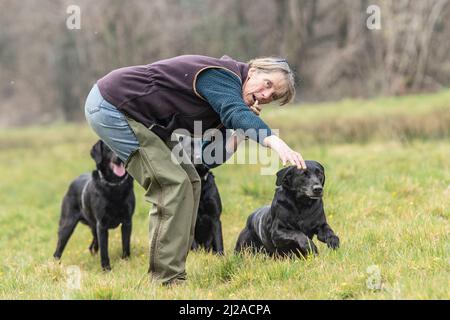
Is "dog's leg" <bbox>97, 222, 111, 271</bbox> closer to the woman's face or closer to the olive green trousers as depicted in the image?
the olive green trousers

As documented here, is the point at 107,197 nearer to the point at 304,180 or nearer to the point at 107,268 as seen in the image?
the point at 107,268

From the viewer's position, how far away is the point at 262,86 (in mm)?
4301

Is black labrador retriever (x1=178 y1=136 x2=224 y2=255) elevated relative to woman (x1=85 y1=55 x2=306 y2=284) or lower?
lower

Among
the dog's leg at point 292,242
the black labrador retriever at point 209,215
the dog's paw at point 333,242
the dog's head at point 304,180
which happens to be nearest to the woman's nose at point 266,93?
the dog's head at point 304,180

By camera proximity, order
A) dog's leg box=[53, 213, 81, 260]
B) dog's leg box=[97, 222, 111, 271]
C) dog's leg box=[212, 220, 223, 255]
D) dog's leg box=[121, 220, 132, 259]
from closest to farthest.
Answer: dog's leg box=[212, 220, 223, 255] → dog's leg box=[97, 222, 111, 271] → dog's leg box=[121, 220, 132, 259] → dog's leg box=[53, 213, 81, 260]

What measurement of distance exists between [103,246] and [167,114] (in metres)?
2.58

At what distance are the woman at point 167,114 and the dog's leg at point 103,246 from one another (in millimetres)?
2173

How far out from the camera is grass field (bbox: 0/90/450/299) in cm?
404

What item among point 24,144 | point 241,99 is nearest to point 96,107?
point 241,99

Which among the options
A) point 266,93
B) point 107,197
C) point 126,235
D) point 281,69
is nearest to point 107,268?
point 126,235

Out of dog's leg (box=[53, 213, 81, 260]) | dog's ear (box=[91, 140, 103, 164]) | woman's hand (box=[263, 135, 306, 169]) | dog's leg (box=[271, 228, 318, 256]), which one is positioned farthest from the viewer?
dog's leg (box=[53, 213, 81, 260])

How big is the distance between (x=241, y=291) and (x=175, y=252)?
55cm

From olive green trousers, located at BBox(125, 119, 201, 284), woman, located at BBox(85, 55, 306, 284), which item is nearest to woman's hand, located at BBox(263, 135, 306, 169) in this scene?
woman, located at BBox(85, 55, 306, 284)

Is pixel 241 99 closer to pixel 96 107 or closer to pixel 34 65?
pixel 96 107
